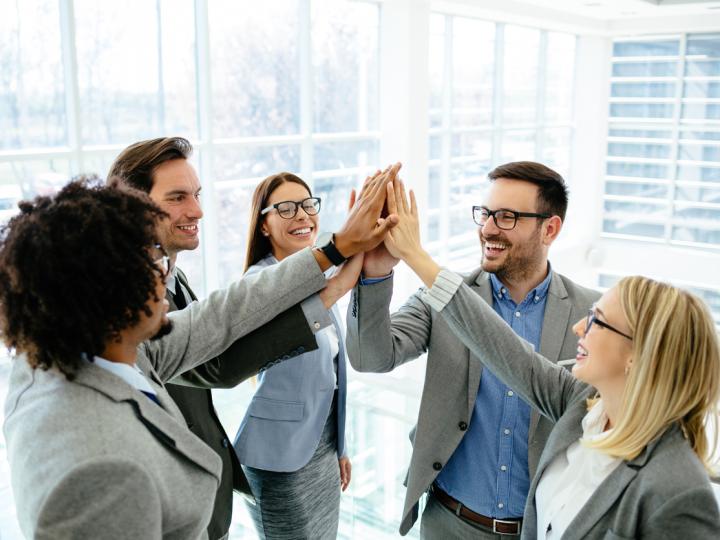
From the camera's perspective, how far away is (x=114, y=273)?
47.3 inches

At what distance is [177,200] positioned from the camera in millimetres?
2324

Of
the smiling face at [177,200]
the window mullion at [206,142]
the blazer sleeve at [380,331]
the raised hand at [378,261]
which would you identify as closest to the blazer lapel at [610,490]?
the blazer sleeve at [380,331]

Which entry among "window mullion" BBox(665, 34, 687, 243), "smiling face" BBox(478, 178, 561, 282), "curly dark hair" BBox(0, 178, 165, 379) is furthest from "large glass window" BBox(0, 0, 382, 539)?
"window mullion" BBox(665, 34, 687, 243)

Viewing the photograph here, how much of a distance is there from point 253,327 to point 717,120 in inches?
541

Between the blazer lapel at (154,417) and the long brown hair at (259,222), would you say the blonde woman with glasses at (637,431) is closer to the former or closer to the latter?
the blazer lapel at (154,417)

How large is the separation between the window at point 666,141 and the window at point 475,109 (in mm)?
1674

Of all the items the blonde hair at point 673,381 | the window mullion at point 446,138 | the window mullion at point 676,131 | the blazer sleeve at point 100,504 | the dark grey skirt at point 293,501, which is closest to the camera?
the blazer sleeve at point 100,504

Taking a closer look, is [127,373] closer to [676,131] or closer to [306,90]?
[306,90]

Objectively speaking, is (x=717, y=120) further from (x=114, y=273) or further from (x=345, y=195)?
(x=114, y=273)

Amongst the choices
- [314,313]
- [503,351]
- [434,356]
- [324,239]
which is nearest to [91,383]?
[314,313]

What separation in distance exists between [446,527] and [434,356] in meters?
0.50

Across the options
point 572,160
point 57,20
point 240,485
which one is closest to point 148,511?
point 240,485

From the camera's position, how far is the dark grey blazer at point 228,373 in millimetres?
1870

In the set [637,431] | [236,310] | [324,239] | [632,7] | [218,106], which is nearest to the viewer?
[637,431]
